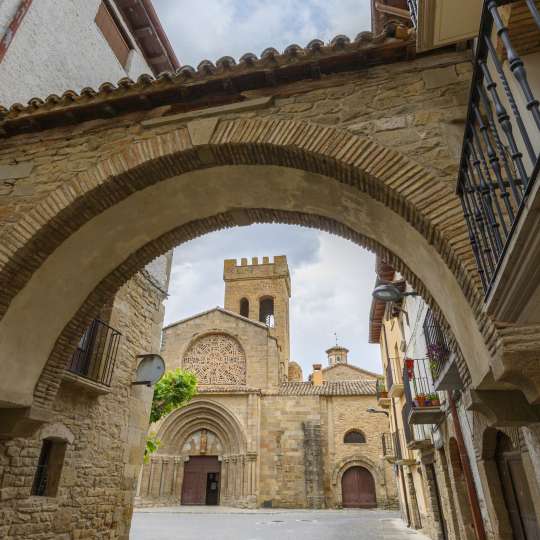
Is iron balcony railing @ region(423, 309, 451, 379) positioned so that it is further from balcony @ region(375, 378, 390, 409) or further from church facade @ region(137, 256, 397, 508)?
church facade @ region(137, 256, 397, 508)

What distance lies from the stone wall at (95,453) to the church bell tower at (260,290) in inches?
934

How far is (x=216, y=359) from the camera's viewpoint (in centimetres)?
2600

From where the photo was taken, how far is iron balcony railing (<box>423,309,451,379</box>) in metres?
6.33

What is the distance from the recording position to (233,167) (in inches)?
189

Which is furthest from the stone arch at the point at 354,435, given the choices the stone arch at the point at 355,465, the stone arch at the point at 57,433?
the stone arch at the point at 57,433

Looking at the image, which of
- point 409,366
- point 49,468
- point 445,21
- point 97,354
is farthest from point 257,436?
point 445,21

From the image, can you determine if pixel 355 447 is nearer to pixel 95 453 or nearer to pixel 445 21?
pixel 95 453

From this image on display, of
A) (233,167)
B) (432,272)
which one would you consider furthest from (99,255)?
(432,272)

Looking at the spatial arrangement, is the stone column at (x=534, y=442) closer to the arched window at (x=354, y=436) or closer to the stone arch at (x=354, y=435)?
the stone arch at (x=354, y=435)

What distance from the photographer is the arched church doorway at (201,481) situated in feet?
77.4

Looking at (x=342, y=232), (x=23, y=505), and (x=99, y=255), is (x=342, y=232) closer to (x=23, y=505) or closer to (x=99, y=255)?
(x=99, y=255)

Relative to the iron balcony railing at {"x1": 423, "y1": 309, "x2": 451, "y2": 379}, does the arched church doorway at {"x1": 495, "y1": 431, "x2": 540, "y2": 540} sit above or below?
below

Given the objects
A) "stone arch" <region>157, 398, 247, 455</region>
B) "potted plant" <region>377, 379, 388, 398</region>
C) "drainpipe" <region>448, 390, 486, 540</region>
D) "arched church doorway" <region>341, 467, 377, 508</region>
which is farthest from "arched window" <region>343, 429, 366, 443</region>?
"drainpipe" <region>448, 390, 486, 540</region>

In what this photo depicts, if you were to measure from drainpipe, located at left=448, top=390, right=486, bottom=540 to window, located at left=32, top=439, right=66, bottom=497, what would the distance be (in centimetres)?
620
